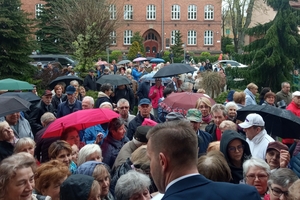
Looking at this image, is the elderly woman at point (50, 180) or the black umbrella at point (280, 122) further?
the black umbrella at point (280, 122)

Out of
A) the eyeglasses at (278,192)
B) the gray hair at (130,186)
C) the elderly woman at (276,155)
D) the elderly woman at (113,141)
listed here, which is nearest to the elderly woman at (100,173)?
the gray hair at (130,186)

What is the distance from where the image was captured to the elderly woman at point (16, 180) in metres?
4.45

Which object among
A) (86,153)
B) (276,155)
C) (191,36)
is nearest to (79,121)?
(86,153)

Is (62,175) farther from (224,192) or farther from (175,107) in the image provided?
(175,107)

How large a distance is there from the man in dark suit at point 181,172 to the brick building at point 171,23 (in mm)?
60271

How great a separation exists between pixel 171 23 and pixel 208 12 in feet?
17.4

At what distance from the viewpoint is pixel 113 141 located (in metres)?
7.32

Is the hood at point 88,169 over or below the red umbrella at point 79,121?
below

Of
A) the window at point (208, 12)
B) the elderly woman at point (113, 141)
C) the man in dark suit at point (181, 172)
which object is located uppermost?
the window at point (208, 12)

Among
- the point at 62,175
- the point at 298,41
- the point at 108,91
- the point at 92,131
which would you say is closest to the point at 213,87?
the point at 298,41

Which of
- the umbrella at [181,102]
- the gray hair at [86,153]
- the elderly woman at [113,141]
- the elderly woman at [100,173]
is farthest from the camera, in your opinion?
the umbrella at [181,102]

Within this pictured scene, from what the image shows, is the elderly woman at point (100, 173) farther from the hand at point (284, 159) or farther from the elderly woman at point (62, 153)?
the hand at point (284, 159)

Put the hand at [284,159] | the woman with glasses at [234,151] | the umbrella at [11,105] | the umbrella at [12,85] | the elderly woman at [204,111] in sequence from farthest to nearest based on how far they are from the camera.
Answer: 1. the umbrella at [12,85]
2. the elderly woman at [204,111]
3. the umbrella at [11,105]
4. the woman with glasses at [234,151]
5. the hand at [284,159]

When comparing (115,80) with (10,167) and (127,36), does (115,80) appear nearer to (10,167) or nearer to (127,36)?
(10,167)
